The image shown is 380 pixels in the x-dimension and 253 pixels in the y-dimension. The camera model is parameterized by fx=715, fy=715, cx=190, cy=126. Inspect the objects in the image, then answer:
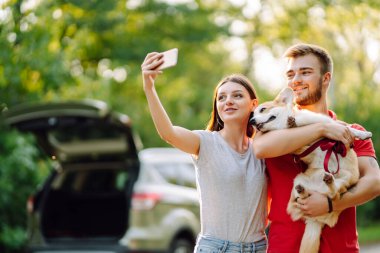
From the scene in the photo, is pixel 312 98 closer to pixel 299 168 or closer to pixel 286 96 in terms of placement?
pixel 286 96

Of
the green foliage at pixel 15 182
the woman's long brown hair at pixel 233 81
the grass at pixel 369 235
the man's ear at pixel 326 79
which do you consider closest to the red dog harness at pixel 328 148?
the man's ear at pixel 326 79

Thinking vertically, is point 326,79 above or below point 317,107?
above

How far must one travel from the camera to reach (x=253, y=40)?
25.4m

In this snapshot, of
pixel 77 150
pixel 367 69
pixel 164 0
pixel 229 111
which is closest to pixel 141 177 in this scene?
pixel 77 150

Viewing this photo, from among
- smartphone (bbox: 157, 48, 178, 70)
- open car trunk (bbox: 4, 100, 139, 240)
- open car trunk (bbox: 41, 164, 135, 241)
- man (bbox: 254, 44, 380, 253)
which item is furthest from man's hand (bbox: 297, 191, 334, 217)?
open car trunk (bbox: 41, 164, 135, 241)

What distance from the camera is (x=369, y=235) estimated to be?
16.1 m

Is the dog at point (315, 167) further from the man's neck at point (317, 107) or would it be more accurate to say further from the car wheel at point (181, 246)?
the car wheel at point (181, 246)

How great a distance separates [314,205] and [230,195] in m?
0.46

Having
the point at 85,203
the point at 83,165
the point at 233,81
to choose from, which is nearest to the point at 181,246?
the point at 85,203

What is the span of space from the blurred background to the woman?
87cm

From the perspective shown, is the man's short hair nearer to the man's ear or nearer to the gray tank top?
the man's ear

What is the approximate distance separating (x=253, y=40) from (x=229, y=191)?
22.0 m

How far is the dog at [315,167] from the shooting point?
3.48 meters

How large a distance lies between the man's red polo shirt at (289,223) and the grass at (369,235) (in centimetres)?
1197
